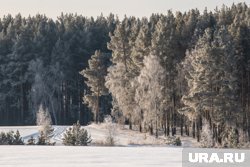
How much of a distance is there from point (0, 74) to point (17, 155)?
61.2 meters

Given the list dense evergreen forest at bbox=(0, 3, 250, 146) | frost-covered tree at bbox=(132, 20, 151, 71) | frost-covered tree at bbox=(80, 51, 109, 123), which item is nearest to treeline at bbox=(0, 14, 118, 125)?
dense evergreen forest at bbox=(0, 3, 250, 146)

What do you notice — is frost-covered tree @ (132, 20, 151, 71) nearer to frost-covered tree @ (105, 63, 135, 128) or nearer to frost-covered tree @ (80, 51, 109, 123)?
frost-covered tree @ (105, 63, 135, 128)

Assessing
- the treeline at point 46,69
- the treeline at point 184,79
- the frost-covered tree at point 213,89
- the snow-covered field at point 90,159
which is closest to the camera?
the snow-covered field at point 90,159

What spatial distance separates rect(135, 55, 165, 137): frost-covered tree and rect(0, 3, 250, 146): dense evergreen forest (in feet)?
0.32

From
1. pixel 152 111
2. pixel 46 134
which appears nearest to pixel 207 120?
pixel 152 111

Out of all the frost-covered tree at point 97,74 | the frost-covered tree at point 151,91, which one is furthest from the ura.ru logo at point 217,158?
the frost-covered tree at point 97,74

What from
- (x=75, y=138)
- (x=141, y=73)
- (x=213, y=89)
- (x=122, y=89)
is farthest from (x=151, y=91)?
(x=75, y=138)

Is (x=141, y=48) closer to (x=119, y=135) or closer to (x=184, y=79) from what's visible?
(x=184, y=79)

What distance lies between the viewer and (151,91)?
54.2 meters

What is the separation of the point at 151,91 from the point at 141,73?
245cm

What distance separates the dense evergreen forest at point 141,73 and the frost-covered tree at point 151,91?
10cm

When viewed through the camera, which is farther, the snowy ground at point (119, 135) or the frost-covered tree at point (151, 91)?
the frost-covered tree at point (151, 91)

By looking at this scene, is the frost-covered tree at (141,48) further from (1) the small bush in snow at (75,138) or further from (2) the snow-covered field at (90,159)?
(2) the snow-covered field at (90,159)

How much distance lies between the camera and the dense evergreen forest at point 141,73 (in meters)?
53.0
